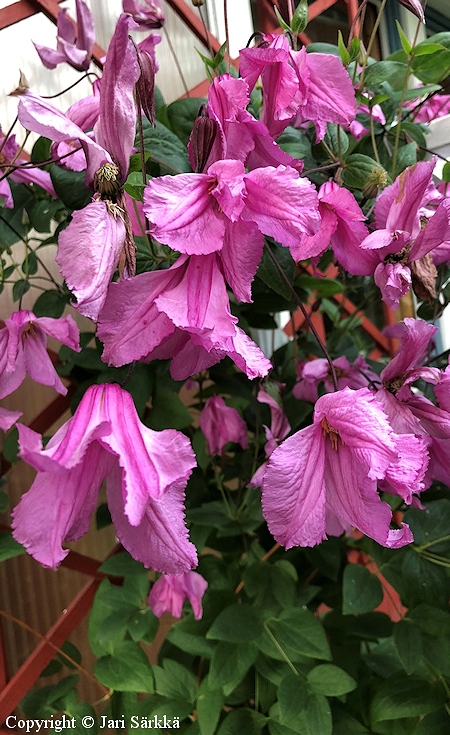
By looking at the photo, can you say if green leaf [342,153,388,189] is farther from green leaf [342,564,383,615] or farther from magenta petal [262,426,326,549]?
green leaf [342,564,383,615]

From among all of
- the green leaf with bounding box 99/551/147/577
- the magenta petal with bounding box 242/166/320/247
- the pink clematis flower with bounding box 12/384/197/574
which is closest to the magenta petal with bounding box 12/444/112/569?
the pink clematis flower with bounding box 12/384/197/574

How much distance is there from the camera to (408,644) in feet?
1.26

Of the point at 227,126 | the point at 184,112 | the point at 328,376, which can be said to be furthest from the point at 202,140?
Answer: the point at 328,376

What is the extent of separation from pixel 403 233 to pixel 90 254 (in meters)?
0.16

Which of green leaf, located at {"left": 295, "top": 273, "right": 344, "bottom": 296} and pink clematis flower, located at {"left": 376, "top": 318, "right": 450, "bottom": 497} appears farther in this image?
green leaf, located at {"left": 295, "top": 273, "right": 344, "bottom": 296}

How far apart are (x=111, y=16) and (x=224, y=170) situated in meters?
0.65

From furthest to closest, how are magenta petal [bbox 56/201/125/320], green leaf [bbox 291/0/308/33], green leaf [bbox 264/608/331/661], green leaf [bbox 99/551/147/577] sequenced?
green leaf [bbox 99/551/147/577] → green leaf [bbox 264/608/331/661] → green leaf [bbox 291/0/308/33] → magenta petal [bbox 56/201/125/320]

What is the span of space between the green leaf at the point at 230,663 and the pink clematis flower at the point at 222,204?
1.09 feet

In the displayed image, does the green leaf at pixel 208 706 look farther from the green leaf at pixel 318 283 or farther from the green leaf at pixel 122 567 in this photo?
the green leaf at pixel 318 283

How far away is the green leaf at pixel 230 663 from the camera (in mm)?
402

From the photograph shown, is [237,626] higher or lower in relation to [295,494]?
lower

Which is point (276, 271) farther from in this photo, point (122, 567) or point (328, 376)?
point (122, 567)

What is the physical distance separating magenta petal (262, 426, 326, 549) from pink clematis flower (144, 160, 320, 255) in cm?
8

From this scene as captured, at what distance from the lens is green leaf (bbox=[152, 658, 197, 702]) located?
0.44 meters
